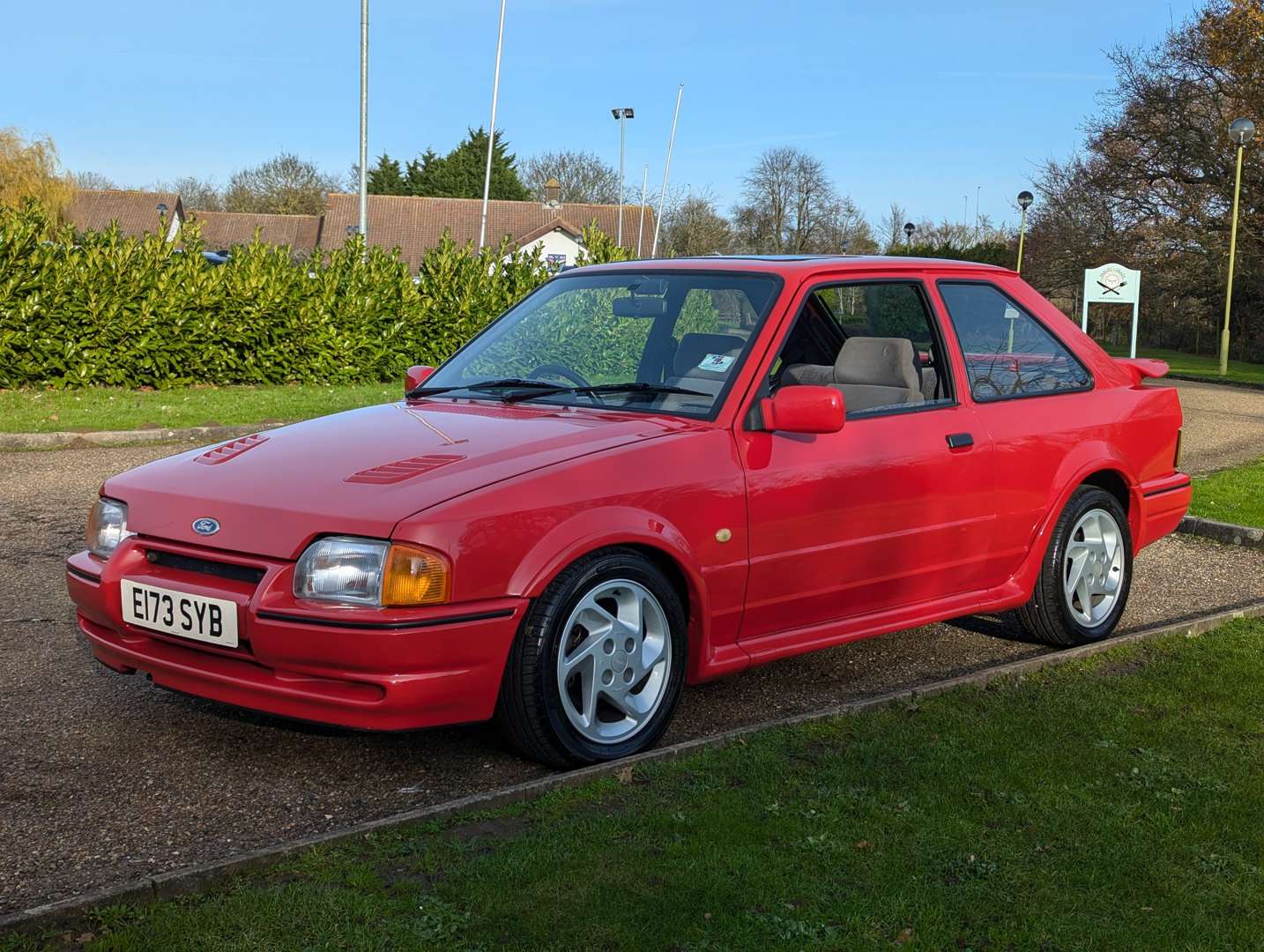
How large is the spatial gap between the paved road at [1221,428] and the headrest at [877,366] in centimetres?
776

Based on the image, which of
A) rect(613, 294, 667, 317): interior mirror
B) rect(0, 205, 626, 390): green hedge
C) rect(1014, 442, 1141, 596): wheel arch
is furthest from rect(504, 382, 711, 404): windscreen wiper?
rect(0, 205, 626, 390): green hedge

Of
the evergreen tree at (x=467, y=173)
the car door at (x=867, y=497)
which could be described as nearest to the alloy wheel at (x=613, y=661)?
the car door at (x=867, y=497)

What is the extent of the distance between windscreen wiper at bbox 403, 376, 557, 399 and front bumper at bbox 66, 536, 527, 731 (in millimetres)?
1378

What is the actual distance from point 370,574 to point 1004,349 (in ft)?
10.4

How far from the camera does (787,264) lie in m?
5.27

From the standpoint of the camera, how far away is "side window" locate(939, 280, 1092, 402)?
5.68 metres

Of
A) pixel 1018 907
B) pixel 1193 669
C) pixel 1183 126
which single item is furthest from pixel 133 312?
pixel 1183 126

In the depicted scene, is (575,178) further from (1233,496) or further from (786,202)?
(1233,496)

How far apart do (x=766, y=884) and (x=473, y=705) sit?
3.61 ft

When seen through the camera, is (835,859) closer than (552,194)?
Yes

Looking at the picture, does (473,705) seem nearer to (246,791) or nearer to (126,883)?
(246,791)

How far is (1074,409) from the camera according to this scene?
592 centimetres

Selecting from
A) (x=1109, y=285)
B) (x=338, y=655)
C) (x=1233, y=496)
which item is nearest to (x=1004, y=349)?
(x=338, y=655)

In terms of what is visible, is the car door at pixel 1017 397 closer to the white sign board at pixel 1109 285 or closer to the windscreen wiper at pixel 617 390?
the windscreen wiper at pixel 617 390
